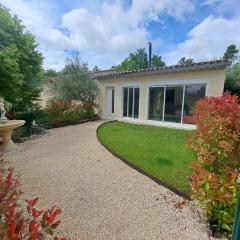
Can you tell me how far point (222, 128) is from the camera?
12.1ft

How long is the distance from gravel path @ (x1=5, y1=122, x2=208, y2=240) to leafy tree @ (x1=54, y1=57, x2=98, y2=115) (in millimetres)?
9704

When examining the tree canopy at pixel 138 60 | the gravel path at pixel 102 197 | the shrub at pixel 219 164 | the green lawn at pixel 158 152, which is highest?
the tree canopy at pixel 138 60

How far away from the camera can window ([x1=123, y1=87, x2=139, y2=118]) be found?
623 inches

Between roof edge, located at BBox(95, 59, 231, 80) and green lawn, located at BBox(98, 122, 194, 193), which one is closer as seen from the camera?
green lawn, located at BBox(98, 122, 194, 193)

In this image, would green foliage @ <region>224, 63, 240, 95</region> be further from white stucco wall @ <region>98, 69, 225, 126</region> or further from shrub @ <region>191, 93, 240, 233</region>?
shrub @ <region>191, 93, 240, 233</region>

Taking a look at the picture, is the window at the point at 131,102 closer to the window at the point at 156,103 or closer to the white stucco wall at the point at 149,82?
the white stucco wall at the point at 149,82

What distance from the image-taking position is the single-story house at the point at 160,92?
1184cm

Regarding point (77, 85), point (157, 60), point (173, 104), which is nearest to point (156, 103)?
point (173, 104)

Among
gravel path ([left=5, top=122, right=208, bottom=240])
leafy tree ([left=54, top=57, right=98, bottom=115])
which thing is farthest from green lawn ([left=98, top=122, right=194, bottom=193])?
leafy tree ([left=54, top=57, right=98, bottom=115])

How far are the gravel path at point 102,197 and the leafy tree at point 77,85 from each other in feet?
31.8

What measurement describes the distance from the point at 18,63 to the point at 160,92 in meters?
9.78

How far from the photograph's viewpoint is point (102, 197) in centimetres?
469

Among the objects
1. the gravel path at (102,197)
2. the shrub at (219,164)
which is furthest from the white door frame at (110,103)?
the shrub at (219,164)

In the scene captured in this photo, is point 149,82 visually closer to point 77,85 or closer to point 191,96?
point 191,96
